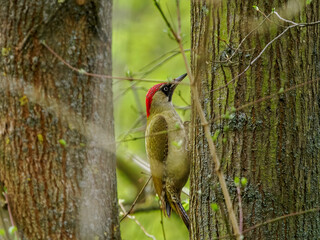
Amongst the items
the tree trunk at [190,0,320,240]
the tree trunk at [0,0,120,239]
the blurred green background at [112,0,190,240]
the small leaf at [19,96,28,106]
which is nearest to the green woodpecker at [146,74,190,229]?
the blurred green background at [112,0,190,240]

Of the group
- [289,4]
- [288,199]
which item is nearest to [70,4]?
[289,4]

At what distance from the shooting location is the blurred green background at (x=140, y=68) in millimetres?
5391

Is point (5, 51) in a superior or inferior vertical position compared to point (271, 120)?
superior

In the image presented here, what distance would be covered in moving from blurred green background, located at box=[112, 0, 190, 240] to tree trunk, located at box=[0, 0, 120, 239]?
2.13 metres

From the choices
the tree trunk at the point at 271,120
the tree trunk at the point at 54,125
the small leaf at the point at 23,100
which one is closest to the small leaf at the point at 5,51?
the tree trunk at the point at 54,125

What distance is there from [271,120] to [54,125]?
1.29 meters

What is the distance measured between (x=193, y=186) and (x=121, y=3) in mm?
5442

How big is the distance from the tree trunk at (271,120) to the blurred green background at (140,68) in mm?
2576

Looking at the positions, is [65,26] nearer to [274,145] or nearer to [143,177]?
[274,145]

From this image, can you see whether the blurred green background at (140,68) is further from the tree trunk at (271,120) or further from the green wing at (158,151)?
the tree trunk at (271,120)

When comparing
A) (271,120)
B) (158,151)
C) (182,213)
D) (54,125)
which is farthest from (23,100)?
(182,213)

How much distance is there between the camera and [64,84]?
3.00 m

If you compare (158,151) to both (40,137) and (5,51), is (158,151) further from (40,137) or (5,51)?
(5,51)

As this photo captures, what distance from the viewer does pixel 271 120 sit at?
267cm
